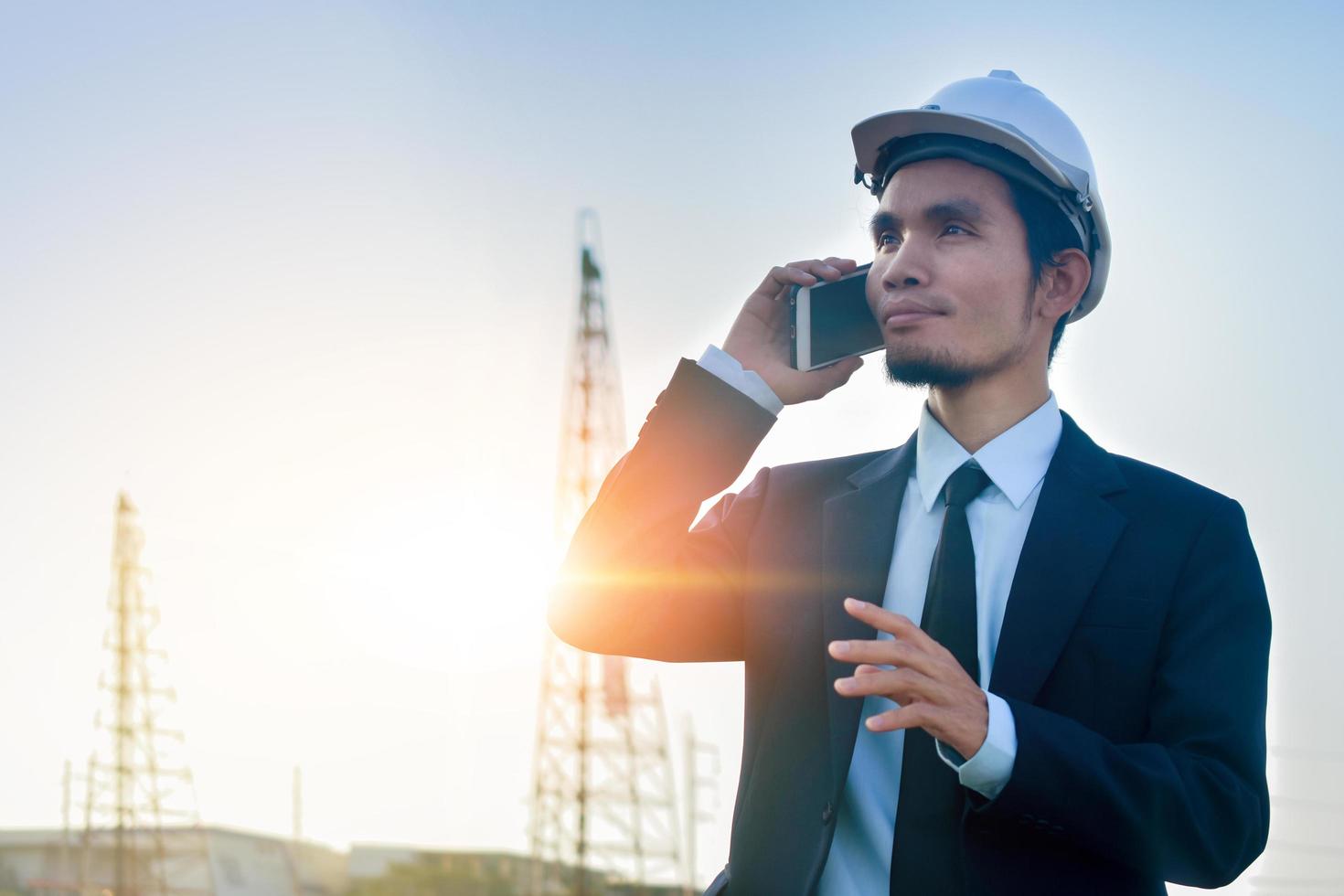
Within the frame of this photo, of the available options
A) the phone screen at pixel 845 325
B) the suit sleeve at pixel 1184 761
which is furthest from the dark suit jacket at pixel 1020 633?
the phone screen at pixel 845 325

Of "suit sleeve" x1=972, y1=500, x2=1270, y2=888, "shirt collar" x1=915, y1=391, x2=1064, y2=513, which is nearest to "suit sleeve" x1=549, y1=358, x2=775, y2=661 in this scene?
"shirt collar" x1=915, y1=391, x2=1064, y2=513

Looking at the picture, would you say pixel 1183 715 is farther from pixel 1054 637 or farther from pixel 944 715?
pixel 944 715

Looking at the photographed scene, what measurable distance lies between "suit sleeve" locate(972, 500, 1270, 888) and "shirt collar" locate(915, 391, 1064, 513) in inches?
15.0

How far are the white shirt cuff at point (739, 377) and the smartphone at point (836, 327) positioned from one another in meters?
0.11

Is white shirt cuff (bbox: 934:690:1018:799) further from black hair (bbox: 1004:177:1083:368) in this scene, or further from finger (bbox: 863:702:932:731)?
black hair (bbox: 1004:177:1083:368)

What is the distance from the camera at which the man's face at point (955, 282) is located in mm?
3115

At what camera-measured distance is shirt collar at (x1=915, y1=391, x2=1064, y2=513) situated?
10.1 feet

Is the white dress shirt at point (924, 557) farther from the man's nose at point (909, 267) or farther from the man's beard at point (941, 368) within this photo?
the man's nose at point (909, 267)

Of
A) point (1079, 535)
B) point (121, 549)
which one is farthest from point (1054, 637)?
point (121, 549)

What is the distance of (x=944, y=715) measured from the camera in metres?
2.44

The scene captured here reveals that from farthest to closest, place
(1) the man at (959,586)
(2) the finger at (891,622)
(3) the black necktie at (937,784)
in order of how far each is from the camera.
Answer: (3) the black necktie at (937,784), (1) the man at (959,586), (2) the finger at (891,622)

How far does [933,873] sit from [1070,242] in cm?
142

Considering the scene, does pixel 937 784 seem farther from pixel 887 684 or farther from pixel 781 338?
pixel 781 338

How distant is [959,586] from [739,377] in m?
0.74
